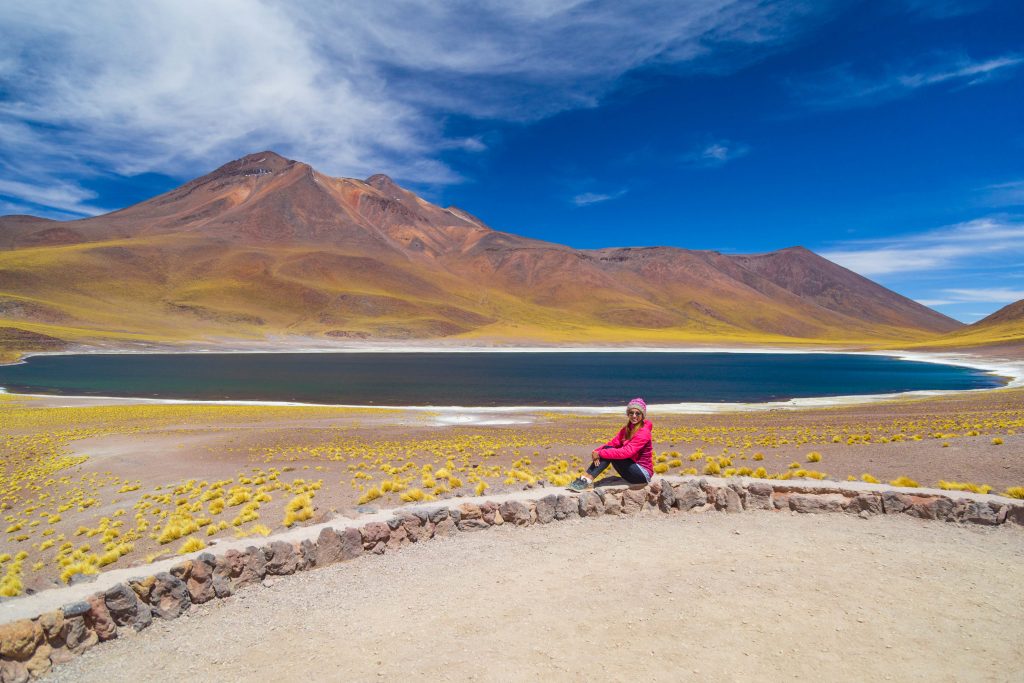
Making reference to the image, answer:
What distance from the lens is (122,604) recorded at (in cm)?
675

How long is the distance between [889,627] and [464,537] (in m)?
5.98

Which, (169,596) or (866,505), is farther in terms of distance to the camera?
(866,505)

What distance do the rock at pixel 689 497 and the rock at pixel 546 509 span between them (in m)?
2.38

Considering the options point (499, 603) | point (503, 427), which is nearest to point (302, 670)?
point (499, 603)

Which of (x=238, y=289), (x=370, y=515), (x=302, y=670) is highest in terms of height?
(x=238, y=289)

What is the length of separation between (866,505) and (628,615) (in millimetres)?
6139

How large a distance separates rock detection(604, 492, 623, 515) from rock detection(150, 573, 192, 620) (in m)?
6.76

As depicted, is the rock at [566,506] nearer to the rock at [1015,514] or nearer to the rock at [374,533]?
the rock at [374,533]

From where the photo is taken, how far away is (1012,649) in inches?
239

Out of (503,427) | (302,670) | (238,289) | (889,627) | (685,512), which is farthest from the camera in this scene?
(238,289)

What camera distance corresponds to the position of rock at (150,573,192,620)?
23.3 feet

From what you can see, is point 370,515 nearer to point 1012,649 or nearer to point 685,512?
point 685,512

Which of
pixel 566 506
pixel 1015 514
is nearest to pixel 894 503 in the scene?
pixel 1015 514

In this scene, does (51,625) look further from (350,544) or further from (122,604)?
(350,544)
